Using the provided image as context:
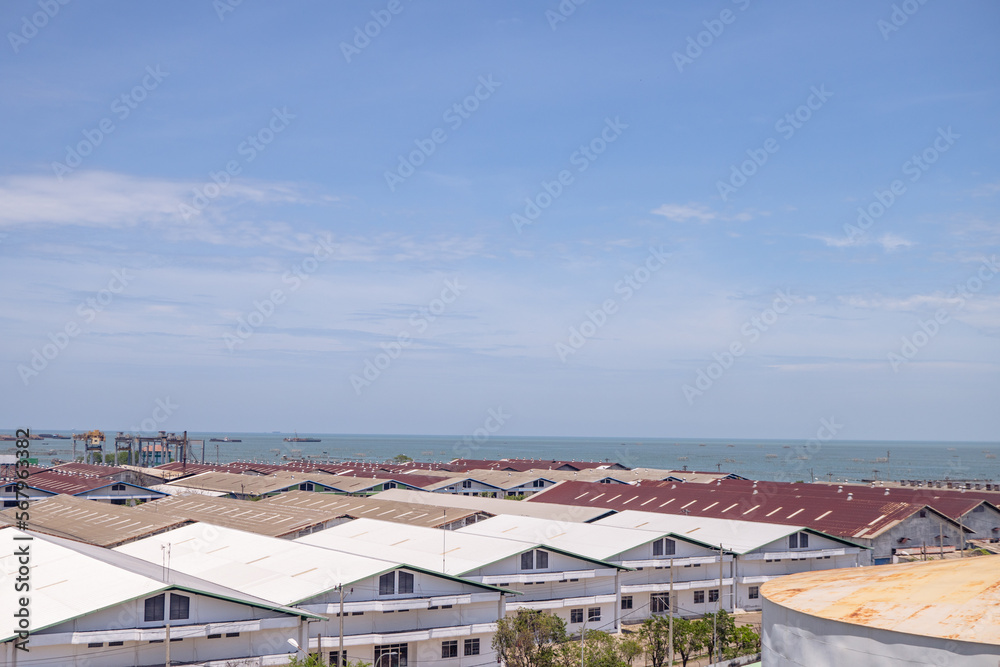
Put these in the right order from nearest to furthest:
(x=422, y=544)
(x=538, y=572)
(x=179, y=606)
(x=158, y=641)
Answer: (x=158, y=641)
(x=179, y=606)
(x=538, y=572)
(x=422, y=544)

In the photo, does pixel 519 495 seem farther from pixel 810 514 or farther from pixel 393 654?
pixel 393 654

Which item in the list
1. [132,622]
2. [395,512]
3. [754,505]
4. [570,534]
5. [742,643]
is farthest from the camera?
[754,505]

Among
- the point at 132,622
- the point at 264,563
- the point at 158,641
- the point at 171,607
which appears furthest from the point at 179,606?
the point at 264,563

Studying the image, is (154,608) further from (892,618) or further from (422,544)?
(422,544)

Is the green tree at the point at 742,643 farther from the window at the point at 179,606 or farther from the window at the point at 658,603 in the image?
the window at the point at 179,606

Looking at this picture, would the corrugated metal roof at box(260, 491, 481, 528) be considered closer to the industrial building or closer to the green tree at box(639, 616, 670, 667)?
the green tree at box(639, 616, 670, 667)

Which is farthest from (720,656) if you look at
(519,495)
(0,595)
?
(519,495)

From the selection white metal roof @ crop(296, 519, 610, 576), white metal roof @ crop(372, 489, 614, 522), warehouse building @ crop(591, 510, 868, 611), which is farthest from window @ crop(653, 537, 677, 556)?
white metal roof @ crop(372, 489, 614, 522)
